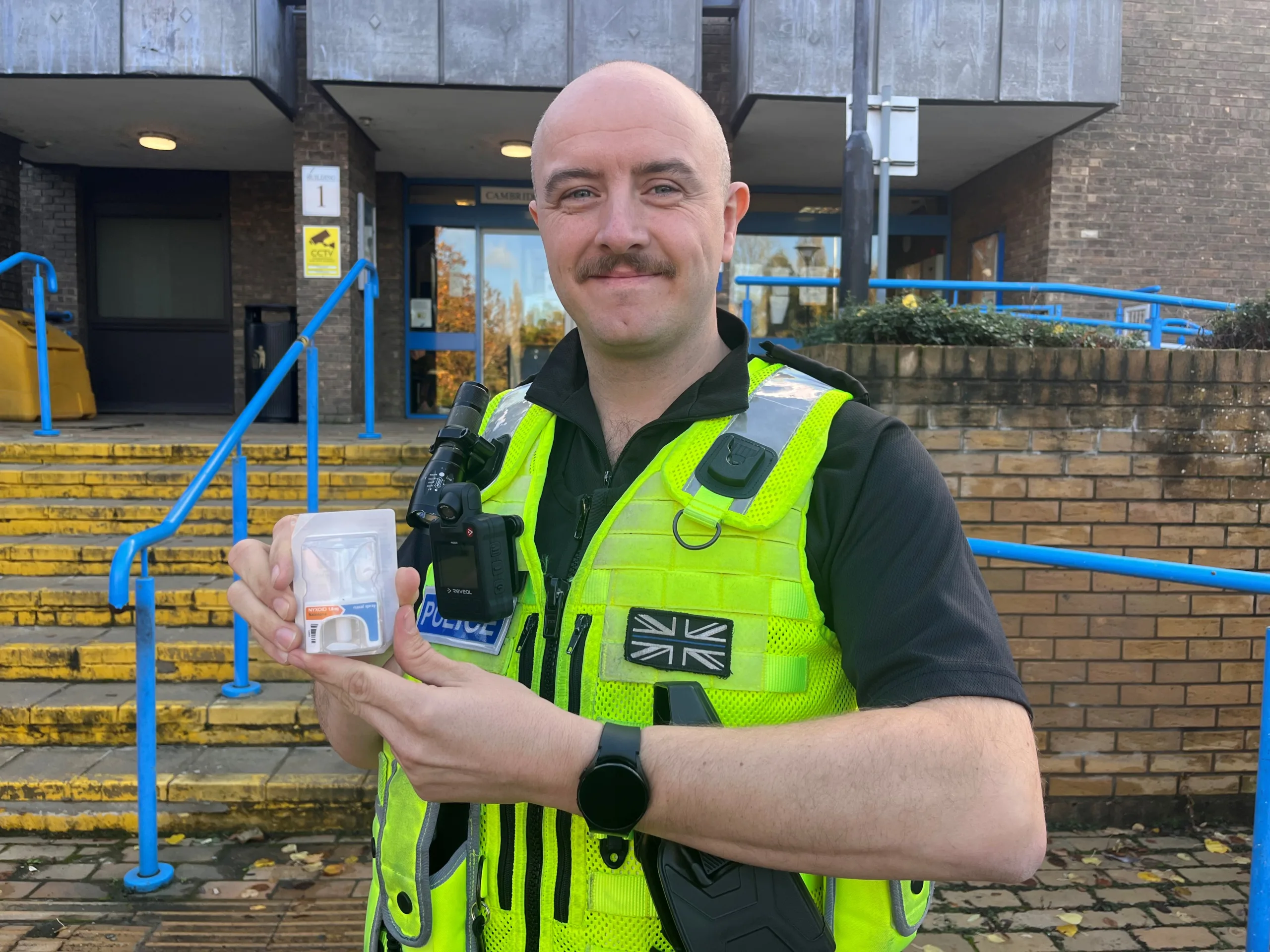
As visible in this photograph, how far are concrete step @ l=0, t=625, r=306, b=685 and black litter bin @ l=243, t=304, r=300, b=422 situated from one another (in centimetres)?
623

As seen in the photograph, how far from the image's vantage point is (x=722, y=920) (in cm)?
107

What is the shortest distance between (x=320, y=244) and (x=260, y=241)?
254cm

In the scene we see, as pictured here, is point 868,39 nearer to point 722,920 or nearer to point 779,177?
point 722,920

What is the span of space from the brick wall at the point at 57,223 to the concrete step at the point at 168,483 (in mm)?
6041

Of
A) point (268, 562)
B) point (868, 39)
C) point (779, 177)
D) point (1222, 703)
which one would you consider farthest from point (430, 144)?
point (268, 562)

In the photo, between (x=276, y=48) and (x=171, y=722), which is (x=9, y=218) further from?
(x=171, y=722)

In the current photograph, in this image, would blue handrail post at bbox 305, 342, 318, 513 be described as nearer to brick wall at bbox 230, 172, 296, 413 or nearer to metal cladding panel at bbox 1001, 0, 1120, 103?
brick wall at bbox 230, 172, 296, 413

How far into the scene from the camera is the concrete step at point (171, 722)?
12.7ft

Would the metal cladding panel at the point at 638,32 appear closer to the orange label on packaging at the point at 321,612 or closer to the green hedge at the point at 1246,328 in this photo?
the green hedge at the point at 1246,328

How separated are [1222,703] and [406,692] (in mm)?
3800

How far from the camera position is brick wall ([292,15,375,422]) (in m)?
8.98

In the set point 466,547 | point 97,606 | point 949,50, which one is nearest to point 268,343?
point 97,606

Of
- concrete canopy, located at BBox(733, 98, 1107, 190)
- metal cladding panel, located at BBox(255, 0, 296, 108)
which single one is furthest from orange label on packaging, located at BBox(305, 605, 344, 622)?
metal cladding panel, located at BBox(255, 0, 296, 108)

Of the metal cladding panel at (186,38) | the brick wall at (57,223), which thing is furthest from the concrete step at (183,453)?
the brick wall at (57,223)
